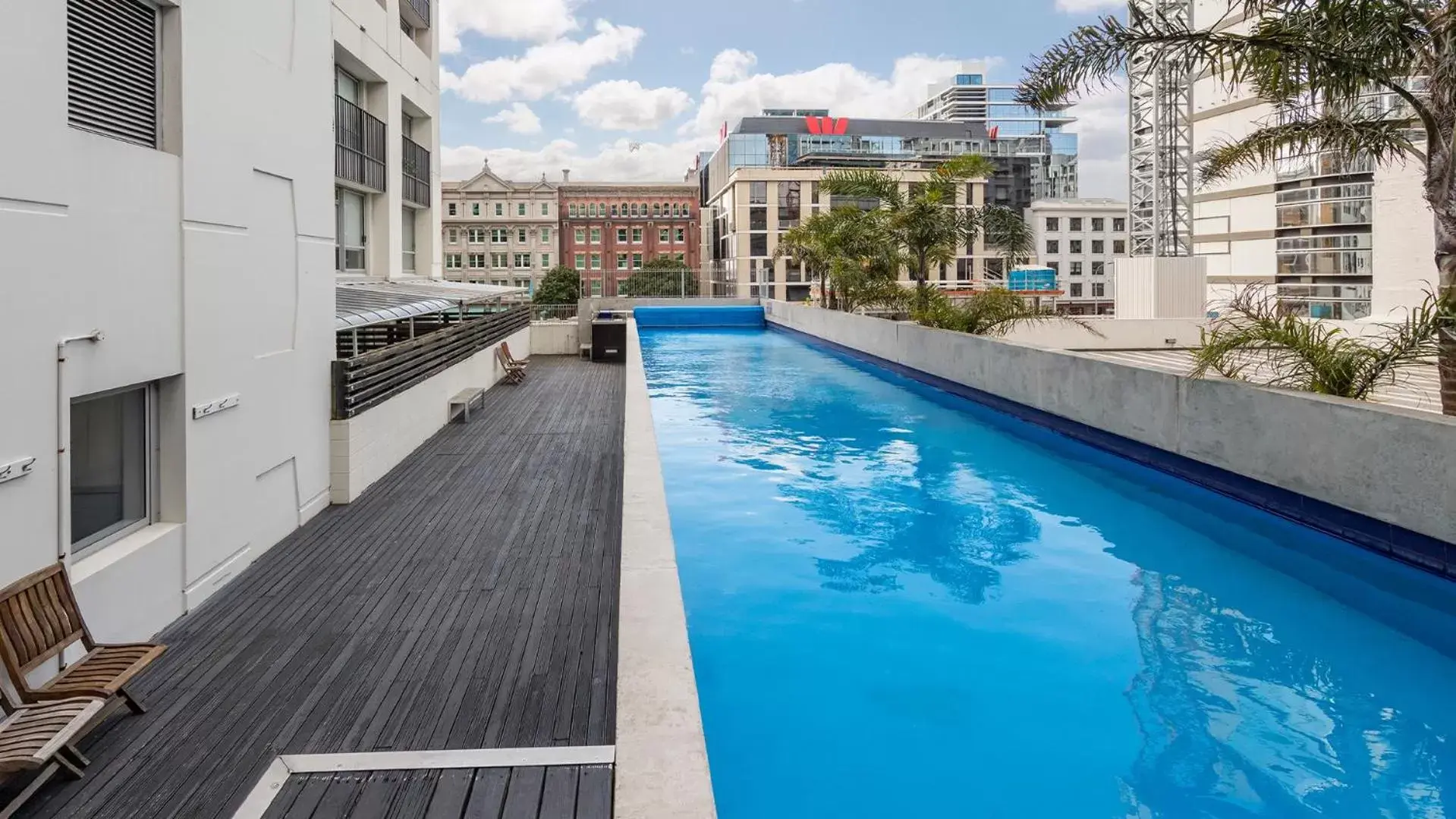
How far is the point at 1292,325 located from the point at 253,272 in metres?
8.53

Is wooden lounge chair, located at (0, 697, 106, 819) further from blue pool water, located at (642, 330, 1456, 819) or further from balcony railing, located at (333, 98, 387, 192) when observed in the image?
balcony railing, located at (333, 98, 387, 192)

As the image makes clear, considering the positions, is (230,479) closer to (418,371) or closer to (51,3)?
(51,3)

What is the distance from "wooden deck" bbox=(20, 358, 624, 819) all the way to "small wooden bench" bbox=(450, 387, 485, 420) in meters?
4.30

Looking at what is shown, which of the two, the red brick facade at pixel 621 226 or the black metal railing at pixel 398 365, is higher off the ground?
the red brick facade at pixel 621 226

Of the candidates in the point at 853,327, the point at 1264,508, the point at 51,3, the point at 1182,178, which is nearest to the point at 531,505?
the point at 51,3

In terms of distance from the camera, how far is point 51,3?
452cm

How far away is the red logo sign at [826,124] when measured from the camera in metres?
95.9

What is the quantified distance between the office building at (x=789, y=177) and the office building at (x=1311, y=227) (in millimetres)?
18365

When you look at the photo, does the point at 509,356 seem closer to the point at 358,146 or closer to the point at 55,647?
the point at 358,146

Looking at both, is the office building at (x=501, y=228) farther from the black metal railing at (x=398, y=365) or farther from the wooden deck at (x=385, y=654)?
the wooden deck at (x=385, y=654)

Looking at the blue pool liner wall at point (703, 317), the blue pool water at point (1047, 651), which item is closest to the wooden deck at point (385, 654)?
the blue pool water at point (1047, 651)

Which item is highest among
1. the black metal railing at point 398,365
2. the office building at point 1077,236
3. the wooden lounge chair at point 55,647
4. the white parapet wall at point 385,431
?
the office building at point 1077,236

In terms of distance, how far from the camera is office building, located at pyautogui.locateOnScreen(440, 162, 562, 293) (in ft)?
282

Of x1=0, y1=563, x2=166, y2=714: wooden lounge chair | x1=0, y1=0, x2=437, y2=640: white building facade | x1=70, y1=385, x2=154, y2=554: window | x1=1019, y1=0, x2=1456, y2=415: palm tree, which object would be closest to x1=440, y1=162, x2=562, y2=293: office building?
x1=1019, y1=0, x2=1456, y2=415: palm tree
